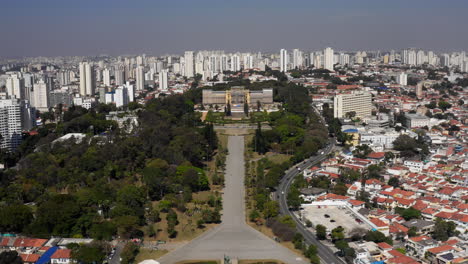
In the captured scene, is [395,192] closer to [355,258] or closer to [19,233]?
A: [355,258]

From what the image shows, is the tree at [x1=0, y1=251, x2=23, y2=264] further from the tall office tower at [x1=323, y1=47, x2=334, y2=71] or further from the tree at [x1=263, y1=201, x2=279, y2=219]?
the tall office tower at [x1=323, y1=47, x2=334, y2=71]

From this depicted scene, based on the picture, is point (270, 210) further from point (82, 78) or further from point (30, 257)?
point (82, 78)

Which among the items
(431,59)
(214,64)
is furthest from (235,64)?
(431,59)

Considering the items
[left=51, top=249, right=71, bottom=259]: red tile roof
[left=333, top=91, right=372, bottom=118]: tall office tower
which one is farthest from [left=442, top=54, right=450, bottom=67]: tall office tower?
[left=51, top=249, right=71, bottom=259]: red tile roof

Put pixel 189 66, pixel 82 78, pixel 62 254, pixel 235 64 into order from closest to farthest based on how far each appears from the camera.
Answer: pixel 62 254
pixel 82 78
pixel 189 66
pixel 235 64

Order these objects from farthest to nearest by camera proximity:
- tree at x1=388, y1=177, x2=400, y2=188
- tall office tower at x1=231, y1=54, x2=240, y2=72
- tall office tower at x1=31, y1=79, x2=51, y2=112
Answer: tall office tower at x1=231, y1=54, x2=240, y2=72
tall office tower at x1=31, y1=79, x2=51, y2=112
tree at x1=388, y1=177, x2=400, y2=188

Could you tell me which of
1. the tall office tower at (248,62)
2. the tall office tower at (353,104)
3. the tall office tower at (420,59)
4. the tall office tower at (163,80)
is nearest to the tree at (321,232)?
the tall office tower at (353,104)
